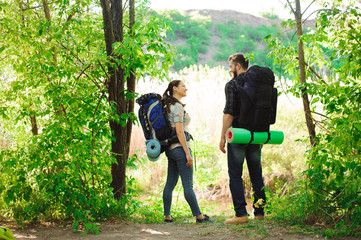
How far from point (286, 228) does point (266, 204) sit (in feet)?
1.69

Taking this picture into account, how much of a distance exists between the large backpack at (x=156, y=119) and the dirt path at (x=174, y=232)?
0.79 m

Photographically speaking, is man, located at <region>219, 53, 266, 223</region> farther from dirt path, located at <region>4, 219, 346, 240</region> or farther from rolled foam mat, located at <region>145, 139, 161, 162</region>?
rolled foam mat, located at <region>145, 139, 161, 162</region>

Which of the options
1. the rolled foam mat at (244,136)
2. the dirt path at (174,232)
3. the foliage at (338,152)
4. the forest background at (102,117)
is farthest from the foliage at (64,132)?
the foliage at (338,152)

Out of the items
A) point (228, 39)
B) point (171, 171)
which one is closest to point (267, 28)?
point (228, 39)

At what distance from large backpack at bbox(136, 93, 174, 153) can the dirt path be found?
2.60 ft

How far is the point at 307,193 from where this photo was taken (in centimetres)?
345

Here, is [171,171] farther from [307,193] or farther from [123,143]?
[307,193]

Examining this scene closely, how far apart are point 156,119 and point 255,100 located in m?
0.94

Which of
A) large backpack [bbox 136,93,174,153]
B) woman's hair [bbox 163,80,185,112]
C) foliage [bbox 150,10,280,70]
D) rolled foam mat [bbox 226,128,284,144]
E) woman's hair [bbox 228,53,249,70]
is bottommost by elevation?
rolled foam mat [bbox 226,128,284,144]

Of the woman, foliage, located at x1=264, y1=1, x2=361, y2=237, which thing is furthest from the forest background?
the woman

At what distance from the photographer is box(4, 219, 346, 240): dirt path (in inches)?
128

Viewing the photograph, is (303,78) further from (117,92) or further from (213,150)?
(213,150)

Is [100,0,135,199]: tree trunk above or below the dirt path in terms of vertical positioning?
above

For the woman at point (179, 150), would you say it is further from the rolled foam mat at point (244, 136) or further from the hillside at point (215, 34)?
the hillside at point (215, 34)
